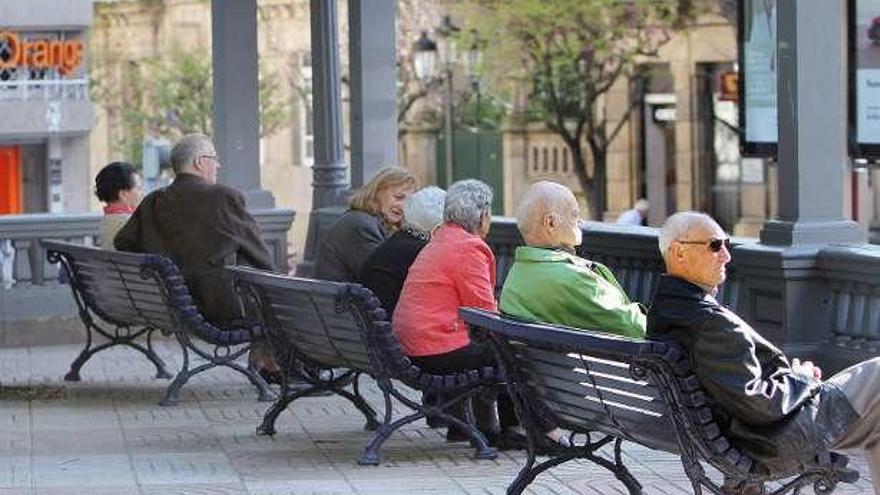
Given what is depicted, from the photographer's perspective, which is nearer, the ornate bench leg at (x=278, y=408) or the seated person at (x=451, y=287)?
the seated person at (x=451, y=287)

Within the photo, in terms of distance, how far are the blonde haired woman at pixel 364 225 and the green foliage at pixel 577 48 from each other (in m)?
32.9

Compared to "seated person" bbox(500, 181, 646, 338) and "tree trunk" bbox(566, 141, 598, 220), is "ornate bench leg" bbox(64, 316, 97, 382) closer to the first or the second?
"seated person" bbox(500, 181, 646, 338)

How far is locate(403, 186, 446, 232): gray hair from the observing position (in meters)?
11.3

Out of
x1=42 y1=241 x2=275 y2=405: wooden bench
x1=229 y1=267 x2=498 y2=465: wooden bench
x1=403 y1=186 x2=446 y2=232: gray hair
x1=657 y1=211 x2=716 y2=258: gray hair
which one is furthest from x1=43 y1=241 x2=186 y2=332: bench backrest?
x1=657 y1=211 x2=716 y2=258: gray hair

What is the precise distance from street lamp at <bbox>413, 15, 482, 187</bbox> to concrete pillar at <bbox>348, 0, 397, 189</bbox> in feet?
85.5

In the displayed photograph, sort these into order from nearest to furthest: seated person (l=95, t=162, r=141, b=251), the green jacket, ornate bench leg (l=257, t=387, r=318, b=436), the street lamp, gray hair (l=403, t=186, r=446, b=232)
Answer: the green jacket
gray hair (l=403, t=186, r=446, b=232)
ornate bench leg (l=257, t=387, r=318, b=436)
seated person (l=95, t=162, r=141, b=251)
the street lamp

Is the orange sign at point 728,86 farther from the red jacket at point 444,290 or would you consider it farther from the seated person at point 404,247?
the red jacket at point 444,290

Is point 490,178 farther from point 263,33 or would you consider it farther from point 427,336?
point 427,336

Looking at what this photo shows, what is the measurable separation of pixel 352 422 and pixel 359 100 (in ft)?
19.7

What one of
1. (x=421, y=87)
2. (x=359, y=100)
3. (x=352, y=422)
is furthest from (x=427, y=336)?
(x=421, y=87)

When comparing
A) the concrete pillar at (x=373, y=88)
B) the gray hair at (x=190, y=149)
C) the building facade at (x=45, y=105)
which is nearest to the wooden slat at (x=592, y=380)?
the gray hair at (x=190, y=149)

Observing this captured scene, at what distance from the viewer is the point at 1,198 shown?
51.2 metres

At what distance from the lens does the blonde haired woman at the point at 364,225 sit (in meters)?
12.0

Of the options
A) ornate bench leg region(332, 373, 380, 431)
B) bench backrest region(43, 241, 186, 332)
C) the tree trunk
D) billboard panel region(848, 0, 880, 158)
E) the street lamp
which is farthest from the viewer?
the tree trunk
